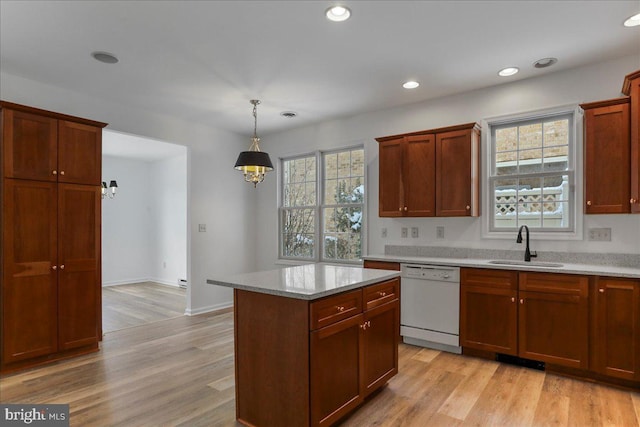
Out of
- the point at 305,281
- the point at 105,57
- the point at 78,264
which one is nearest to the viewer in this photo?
the point at 305,281

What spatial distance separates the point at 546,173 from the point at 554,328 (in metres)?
1.49

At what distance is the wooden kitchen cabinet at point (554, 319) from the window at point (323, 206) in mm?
2162

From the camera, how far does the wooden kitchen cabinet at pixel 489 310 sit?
125 inches

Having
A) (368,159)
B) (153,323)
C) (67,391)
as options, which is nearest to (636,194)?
(368,159)

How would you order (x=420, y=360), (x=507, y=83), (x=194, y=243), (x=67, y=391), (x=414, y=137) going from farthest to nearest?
(x=194, y=243), (x=414, y=137), (x=507, y=83), (x=420, y=360), (x=67, y=391)

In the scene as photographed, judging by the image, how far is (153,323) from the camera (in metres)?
4.70

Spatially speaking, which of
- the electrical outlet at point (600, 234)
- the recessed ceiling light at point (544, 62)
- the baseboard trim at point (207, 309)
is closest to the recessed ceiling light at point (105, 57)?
the baseboard trim at point (207, 309)

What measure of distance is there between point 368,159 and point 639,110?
2646 mm

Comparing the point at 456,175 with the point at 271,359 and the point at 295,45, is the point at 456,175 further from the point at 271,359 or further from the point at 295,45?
the point at 271,359

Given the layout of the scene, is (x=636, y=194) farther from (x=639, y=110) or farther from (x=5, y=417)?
(x=5, y=417)

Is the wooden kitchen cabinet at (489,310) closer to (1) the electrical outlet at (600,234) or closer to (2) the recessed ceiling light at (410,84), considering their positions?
(1) the electrical outlet at (600,234)

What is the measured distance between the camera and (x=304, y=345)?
1977 millimetres

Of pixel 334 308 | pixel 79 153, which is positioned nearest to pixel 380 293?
pixel 334 308

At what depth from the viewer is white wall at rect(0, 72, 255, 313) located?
4.44m
